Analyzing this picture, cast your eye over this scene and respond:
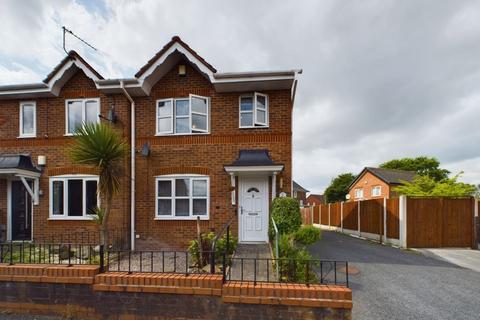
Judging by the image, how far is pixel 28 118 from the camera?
32.1 feet

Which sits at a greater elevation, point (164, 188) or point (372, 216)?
point (164, 188)

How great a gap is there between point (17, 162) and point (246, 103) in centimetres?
814

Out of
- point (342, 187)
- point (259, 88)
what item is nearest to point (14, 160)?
point (259, 88)

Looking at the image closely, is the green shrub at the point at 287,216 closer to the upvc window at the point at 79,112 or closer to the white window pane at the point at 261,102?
the white window pane at the point at 261,102

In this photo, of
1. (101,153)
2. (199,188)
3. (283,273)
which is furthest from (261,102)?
(283,273)

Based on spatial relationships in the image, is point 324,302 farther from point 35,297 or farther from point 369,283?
point 35,297

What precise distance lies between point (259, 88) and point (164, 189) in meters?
4.79

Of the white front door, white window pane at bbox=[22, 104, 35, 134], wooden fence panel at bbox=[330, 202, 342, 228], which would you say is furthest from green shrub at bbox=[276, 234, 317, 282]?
wooden fence panel at bbox=[330, 202, 342, 228]

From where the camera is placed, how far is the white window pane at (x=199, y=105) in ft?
29.7

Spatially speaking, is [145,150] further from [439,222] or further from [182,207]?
[439,222]

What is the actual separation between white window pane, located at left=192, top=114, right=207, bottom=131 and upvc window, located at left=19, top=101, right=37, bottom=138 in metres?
6.01

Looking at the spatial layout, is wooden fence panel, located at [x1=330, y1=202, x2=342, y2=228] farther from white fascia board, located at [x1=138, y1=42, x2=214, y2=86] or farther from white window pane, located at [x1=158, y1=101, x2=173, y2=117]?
white fascia board, located at [x1=138, y1=42, x2=214, y2=86]

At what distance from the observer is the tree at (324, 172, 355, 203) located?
40578 mm

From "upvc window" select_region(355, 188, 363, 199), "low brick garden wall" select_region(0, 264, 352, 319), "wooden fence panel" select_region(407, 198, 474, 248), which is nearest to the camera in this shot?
"low brick garden wall" select_region(0, 264, 352, 319)
